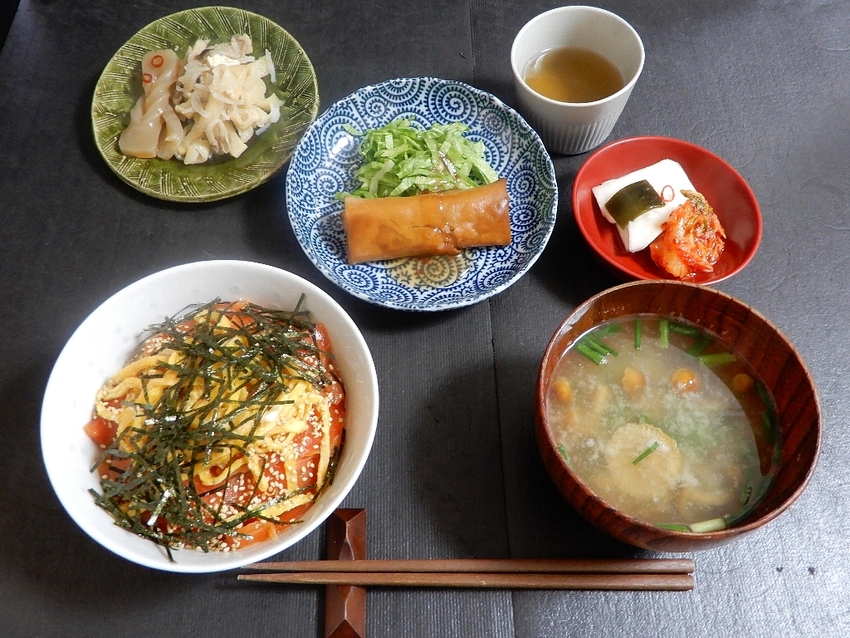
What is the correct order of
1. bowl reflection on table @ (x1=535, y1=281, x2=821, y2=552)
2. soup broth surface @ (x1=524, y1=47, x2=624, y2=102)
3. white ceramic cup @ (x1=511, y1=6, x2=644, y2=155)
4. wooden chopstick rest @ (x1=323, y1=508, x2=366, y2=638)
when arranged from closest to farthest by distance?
bowl reflection on table @ (x1=535, y1=281, x2=821, y2=552), wooden chopstick rest @ (x1=323, y1=508, x2=366, y2=638), white ceramic cup @ (x1=511, y1=6, x2=644, y2=155), soup broth surface @ (x1=524, y1=47, x2=624, y2=102)

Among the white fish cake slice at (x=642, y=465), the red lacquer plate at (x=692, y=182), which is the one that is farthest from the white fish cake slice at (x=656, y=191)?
the white fish cake slice at (x=642, y=465)

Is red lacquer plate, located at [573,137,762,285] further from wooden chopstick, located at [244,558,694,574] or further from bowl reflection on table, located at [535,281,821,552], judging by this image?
wooden chopstick, located at [244,558,694,574]

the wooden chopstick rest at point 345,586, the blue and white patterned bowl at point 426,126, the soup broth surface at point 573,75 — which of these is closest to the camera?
the wooden chopstick rest at point 345,586

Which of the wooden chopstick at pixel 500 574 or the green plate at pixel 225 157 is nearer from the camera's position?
the wooden chopstick at pixel 500 574

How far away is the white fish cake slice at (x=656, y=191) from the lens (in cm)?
160

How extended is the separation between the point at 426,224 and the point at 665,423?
0.77 meters

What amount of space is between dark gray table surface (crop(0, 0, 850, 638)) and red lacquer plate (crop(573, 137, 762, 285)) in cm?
8

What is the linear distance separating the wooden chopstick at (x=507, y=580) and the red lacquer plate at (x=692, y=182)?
705mm

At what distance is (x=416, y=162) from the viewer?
5.76 feet

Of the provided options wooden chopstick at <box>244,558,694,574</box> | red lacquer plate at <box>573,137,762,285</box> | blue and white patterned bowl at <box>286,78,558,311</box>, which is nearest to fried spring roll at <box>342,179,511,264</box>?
blue and white patterned bowl at <box>286,78,558,311</box>

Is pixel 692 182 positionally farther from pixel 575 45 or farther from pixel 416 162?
pixel 416 162

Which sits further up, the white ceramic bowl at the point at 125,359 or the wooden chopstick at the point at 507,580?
the white ceramic bowl at the point at 125,359

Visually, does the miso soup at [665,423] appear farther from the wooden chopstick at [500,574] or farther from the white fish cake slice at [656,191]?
the white fish cake slice at [656,191]

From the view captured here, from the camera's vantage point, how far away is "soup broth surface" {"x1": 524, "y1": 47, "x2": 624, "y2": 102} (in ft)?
6.01
